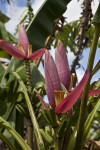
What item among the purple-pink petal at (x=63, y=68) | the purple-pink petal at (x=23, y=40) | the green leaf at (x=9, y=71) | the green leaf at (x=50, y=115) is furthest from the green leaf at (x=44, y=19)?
the green leaf at (x=50, y=115)

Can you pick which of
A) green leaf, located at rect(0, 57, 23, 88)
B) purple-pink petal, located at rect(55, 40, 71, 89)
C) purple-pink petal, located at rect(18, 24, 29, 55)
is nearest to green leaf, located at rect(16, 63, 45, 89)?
green leaf, located at rect(0, 57, 23, 88)

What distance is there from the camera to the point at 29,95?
0.65 metres

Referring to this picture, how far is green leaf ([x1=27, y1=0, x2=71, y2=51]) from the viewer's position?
119 centimetres

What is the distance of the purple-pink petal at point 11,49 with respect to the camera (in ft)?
2.06

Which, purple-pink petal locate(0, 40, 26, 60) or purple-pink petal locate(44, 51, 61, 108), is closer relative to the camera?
purple-pink petal locate(44, 51, 61, 108)

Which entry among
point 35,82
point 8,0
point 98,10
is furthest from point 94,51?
point 8,0

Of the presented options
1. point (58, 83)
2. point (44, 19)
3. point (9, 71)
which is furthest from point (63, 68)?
point (44, 19)

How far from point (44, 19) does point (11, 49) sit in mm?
646

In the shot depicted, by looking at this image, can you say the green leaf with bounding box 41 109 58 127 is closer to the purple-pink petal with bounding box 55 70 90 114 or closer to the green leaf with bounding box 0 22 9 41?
the purple-pink petal with bounding box 55 70 90 114

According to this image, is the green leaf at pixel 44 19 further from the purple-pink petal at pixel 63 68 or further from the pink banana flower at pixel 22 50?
the purple-pink petal at pixel 63 68

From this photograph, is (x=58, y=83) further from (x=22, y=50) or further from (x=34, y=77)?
(x=34, y=77)

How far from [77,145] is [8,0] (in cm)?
130

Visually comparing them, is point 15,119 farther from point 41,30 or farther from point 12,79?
point 41,30

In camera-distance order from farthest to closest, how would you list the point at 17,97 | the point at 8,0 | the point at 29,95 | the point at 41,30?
1. the point at 8,0
2. the point at 41,30
3. the point at 17,97
4. the point at 29,95
